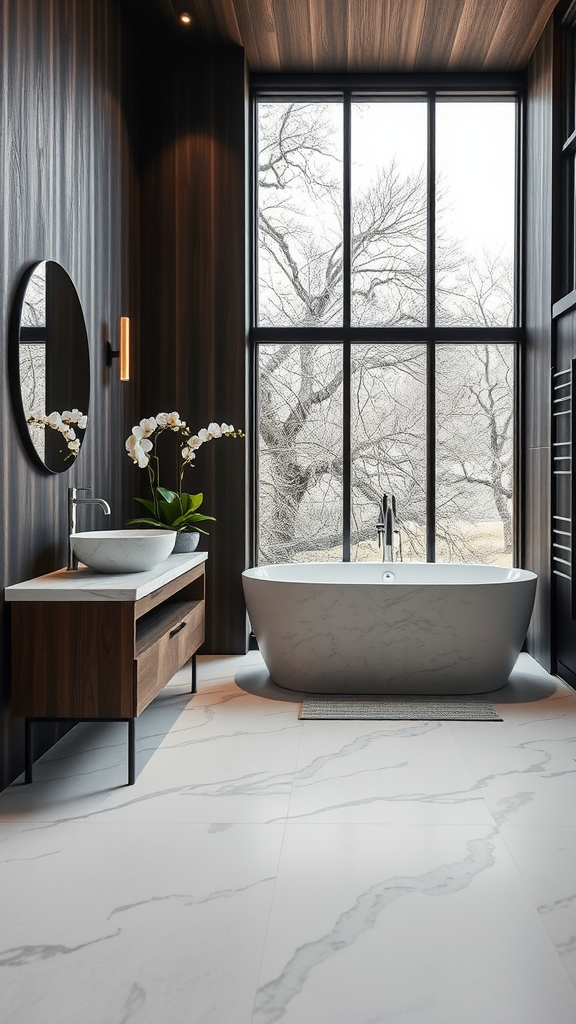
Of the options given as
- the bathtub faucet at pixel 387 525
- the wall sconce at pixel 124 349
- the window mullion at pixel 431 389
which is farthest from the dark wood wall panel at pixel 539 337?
the wall sconce at pixel 124 349

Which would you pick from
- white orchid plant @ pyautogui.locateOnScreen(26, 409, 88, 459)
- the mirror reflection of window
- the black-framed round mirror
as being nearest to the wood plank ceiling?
the black-framed round mirror

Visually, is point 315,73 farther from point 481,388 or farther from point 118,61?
point 481,388

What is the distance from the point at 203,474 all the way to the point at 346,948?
326cm

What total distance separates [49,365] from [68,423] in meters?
0.28

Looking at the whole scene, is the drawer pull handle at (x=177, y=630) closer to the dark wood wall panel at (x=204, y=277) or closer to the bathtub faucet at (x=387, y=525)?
the dark wood wall panel at (x=204, y=277)

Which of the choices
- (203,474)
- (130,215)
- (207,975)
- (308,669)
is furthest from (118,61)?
(207,975)

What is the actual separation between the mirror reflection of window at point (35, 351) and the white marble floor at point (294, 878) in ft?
4.30

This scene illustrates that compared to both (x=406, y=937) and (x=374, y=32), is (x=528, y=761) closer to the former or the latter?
(x=406, y=937)

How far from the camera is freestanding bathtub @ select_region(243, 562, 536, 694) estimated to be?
3.69 meters

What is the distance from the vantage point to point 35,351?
2924mm

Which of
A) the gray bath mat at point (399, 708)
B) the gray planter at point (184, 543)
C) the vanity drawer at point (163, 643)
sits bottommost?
the gray bath mat at point (399, 708)

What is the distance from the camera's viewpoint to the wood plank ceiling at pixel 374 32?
4.14 meters

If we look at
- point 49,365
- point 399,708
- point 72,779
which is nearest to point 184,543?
point 49,365

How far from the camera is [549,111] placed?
4246 mm
